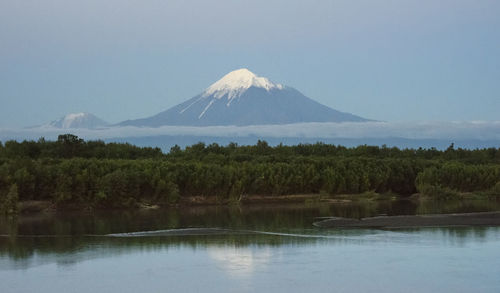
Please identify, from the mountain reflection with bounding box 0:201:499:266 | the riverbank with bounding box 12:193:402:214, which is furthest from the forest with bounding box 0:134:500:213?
the mountain reflection with bounding box 0:201:499:266

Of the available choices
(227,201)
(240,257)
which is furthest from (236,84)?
(240,257)

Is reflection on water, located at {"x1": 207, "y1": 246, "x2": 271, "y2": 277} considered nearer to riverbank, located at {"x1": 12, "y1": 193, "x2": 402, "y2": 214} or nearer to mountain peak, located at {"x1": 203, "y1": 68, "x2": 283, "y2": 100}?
riverbank, located at {"x1": 12, "y1": 193, "x2": 402, "y2": 214}

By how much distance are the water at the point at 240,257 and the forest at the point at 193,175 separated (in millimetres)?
8172

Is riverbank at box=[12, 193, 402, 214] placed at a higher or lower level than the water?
higher

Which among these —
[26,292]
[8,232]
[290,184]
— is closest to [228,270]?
[26,292]

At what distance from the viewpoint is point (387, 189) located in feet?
230

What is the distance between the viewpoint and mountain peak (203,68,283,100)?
183 metres

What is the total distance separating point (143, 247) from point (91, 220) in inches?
549

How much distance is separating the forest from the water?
26.8 ft

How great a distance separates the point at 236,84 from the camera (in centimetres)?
18412

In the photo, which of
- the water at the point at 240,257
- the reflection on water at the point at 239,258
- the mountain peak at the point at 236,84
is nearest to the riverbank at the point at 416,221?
the water at the point at 240,257

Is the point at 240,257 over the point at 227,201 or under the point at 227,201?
under

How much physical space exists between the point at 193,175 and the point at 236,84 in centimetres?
12727

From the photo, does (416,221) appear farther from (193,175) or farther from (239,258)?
(193,175)
